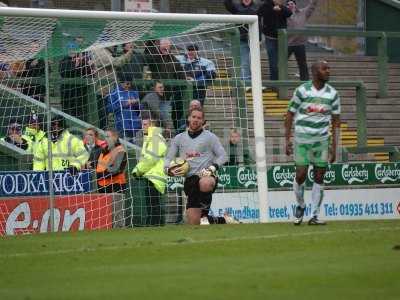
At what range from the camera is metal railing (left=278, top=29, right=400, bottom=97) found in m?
25.3

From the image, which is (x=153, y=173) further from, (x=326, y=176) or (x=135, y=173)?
(x=326, y=176)

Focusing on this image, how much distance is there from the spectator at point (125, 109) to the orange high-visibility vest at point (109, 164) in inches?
30.4

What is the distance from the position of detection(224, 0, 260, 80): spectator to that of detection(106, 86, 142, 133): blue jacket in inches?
74.8

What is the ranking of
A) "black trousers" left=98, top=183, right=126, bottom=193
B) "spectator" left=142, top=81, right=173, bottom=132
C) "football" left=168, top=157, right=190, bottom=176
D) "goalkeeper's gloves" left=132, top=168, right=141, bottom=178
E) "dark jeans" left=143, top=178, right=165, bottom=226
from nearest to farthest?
"football" left=168, top=157, right=190, bottom=176
"black trousers" left=98, top=183, right=126, bottom=193
"dark jeans" left=143, top=178, right=165, bottom=226
"goalkeeper's gloves" left=132, top=168, right=141, bottom=178
"spectator" left=142, top=81, right=173, bottom=132

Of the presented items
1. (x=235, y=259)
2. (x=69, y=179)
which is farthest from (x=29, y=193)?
(x=235, y=259)

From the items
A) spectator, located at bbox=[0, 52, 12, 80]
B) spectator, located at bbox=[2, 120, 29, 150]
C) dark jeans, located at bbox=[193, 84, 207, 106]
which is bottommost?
spectator, located at bbox=[2, 120, 29, 150]

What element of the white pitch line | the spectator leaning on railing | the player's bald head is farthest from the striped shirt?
the spectator leaning on railing

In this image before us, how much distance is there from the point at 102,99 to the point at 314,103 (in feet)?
17.0

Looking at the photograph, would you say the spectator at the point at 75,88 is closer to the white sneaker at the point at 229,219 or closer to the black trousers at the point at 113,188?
the black trousers at the point at 113,188

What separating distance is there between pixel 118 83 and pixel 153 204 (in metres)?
2.11

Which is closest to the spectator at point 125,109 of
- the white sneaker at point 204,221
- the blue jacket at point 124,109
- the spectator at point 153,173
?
the blue jacket at point 124,109

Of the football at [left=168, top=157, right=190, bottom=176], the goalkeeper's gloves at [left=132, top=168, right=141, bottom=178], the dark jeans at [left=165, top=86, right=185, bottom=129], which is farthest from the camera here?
the dark jeans at [left=165, top=86, right=185, bottom=129]

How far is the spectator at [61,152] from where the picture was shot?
19672mm

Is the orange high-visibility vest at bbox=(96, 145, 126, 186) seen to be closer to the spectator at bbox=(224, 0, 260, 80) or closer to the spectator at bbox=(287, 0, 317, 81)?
the spectator at bbox=(224, 0, 260, 80)
